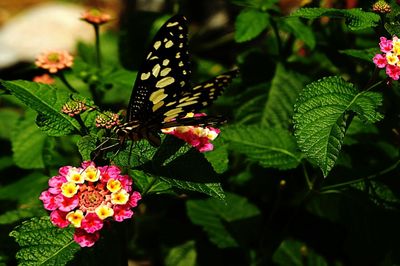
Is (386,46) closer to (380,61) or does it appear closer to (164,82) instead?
(380,61)

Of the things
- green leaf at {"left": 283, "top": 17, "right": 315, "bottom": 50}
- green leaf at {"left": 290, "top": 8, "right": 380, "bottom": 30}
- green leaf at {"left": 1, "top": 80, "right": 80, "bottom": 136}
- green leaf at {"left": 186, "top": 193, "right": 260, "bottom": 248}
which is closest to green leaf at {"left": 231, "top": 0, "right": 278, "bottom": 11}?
green leaf at {"left": 283, "top": 17, "right": 315, "bottom": 50}

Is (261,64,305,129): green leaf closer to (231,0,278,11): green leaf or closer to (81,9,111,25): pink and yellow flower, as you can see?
(231,0,278,11): green leaf

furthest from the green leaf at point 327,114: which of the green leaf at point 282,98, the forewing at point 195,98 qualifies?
the green leaf at point 282,98

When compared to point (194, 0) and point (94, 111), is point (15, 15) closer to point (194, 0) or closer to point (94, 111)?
point (194, 0)

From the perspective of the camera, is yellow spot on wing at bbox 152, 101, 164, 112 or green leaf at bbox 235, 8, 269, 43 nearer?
yellow spot on wing at bbox 152, 101, 164, 112

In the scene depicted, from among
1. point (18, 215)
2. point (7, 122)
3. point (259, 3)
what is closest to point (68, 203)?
point (18, 215)

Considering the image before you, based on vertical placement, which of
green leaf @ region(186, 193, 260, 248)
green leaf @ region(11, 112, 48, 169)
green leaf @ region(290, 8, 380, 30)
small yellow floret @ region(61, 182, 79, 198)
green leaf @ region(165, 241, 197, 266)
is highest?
green leaf @ region(290, 8, 380, 30)

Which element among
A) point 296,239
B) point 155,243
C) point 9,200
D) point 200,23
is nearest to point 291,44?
point 296,239

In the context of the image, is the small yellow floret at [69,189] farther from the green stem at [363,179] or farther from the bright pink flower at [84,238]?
the green stem at [363,179]
